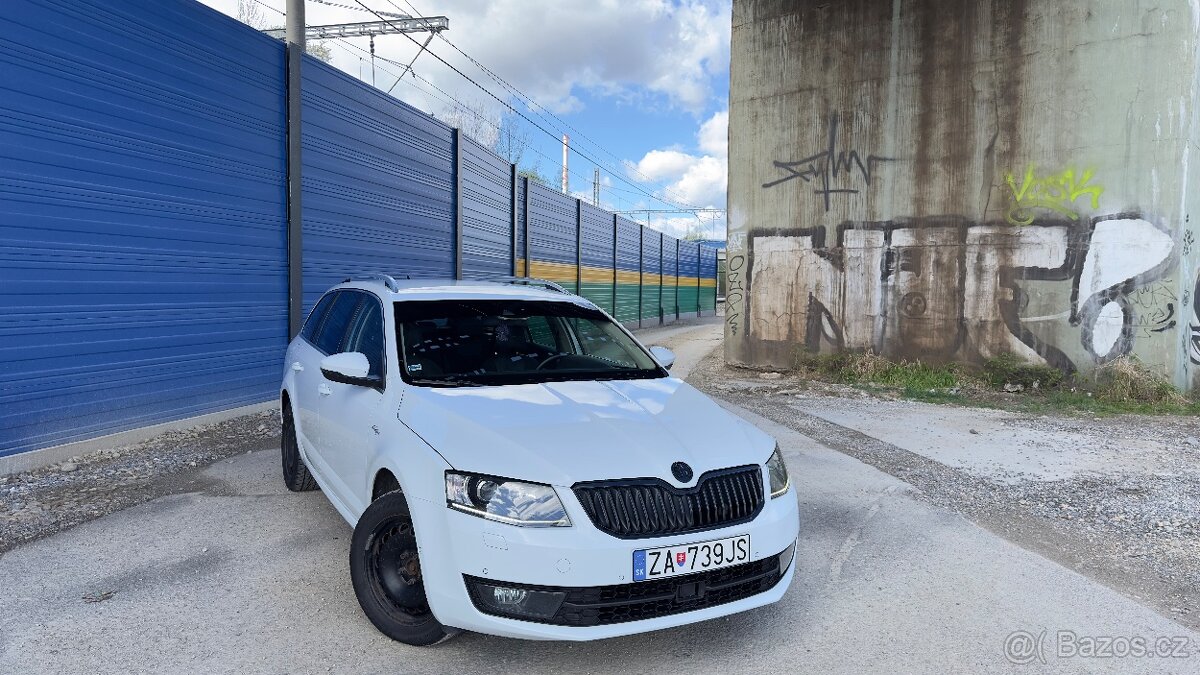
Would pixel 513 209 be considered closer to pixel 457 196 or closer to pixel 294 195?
pixel 457 196

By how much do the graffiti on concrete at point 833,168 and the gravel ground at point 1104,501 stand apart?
4.65 m

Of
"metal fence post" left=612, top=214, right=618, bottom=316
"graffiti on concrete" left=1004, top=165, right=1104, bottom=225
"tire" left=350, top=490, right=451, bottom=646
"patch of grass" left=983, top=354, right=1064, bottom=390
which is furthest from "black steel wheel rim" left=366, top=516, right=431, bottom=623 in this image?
"metal fence post" left=612, top=214, right=618, bottom=316

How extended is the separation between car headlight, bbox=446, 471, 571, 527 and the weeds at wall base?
857 centimetres

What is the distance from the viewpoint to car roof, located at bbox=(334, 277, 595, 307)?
4.08 metres

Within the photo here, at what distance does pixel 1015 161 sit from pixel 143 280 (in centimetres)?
1107

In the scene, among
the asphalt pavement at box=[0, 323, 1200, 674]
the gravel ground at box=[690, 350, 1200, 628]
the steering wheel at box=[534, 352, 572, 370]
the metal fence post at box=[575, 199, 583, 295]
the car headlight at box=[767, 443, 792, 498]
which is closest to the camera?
the asphalt pavement at box=[0, 323, 1200, 674]

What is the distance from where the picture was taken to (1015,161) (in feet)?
34.2

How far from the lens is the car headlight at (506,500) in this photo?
2.66 meters

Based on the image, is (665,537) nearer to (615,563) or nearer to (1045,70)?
(615,563)

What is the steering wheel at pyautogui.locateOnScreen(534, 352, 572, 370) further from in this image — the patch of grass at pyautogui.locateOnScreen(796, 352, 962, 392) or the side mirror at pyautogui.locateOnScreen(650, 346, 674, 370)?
the patch of grass at pyautogui.locateOnScreen(796, 352, 962, 392)

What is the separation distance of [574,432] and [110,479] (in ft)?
15.0

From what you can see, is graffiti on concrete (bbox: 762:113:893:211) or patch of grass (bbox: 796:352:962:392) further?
graffiti on concrete (bbox: 762:113:893:211)

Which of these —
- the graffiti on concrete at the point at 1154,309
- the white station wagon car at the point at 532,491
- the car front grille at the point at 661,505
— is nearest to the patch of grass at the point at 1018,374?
the graffiti on concrete at the point at 1154,309

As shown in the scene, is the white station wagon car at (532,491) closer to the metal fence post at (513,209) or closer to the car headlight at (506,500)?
the car headlight at (506,500)
